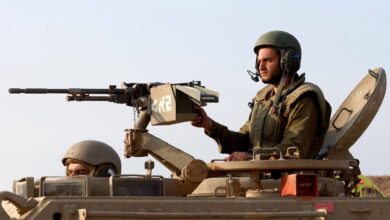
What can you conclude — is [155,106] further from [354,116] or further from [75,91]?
[354,116]

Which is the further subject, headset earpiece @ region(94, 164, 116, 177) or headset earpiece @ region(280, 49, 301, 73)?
headset earpiece @ region(94, 164, 116, 177)

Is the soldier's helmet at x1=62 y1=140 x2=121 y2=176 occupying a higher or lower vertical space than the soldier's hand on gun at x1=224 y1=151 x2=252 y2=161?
lower

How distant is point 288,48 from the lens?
1254 cm

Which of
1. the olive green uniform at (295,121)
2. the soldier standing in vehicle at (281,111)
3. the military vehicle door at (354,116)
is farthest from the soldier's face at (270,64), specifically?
the military vehicle door at (354,116)

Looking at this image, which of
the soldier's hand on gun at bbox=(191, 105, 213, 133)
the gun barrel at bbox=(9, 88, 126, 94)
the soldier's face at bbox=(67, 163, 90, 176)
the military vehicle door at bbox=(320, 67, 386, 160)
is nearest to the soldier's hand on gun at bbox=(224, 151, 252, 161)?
the soldier's hand on gun at bbox=(191, 105, 213, 133)

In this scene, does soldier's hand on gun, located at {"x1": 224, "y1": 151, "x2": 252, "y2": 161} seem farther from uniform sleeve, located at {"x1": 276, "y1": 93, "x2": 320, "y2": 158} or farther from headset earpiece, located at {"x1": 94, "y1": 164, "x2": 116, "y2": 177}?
headset earpiece, located at {"x1": 94, "y1": 164, "x2": 116, "y2": 177}

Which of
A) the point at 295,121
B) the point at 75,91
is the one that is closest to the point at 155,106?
the point at 75,91

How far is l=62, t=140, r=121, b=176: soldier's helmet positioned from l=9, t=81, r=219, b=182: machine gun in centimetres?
126

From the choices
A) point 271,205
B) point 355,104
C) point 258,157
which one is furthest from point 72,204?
point 355,104

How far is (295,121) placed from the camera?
1205 centimetres

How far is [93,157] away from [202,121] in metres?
1.82

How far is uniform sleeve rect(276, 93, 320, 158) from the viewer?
11.8m

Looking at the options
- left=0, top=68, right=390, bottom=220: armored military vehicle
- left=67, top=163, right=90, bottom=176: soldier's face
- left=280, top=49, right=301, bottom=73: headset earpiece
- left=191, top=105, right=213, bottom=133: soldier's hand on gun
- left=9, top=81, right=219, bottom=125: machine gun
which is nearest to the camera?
left=0, top=68, right=390, bottom=220: armored military vehicle

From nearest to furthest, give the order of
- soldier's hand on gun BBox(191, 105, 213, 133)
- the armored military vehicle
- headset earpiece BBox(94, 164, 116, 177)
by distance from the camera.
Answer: the armored military vehicle, soldier's hand on gun BBox(191, 105, 213, 133), headset earpiece BBox(94, 164, 116, 177)
